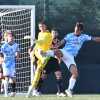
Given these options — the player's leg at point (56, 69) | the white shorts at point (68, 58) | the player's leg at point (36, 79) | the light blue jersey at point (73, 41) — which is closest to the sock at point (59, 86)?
the player's leg at point (56, 69)

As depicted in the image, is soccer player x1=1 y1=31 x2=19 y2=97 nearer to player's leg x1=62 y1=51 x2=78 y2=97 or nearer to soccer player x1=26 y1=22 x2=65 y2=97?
soccer player x1=26 y1=22 x2=65 y2=97

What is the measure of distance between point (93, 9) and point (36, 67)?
2.88 metres

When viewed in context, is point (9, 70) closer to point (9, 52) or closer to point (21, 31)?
point (9, 52)

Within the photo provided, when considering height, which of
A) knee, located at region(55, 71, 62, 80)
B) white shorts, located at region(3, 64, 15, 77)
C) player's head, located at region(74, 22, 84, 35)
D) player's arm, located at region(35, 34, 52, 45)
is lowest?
knee, located at region(55, 71, 62, 80)

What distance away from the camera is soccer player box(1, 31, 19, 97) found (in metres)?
17.2

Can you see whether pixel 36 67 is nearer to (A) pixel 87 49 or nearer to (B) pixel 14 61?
→ (B) pixel 14 61

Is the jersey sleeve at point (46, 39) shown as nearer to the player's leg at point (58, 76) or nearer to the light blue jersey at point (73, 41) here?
the light blue jersey at point (73, 41)

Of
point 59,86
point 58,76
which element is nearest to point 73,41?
point 58,76

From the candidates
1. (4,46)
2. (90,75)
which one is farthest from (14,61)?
(90,75)

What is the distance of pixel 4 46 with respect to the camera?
17359 millimetres

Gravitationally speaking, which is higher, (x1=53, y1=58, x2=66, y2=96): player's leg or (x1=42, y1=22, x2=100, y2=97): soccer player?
(x1=42, y1=22, x2=100, y2=97): soccer player

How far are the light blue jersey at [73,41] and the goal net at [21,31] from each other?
1.05m

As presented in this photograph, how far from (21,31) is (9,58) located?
1.22 meters

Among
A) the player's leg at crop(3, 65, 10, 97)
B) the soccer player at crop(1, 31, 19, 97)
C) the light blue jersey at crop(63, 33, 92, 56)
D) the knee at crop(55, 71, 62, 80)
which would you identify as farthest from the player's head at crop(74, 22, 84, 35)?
the player's leg at crop(3, 65, 10, 97)
